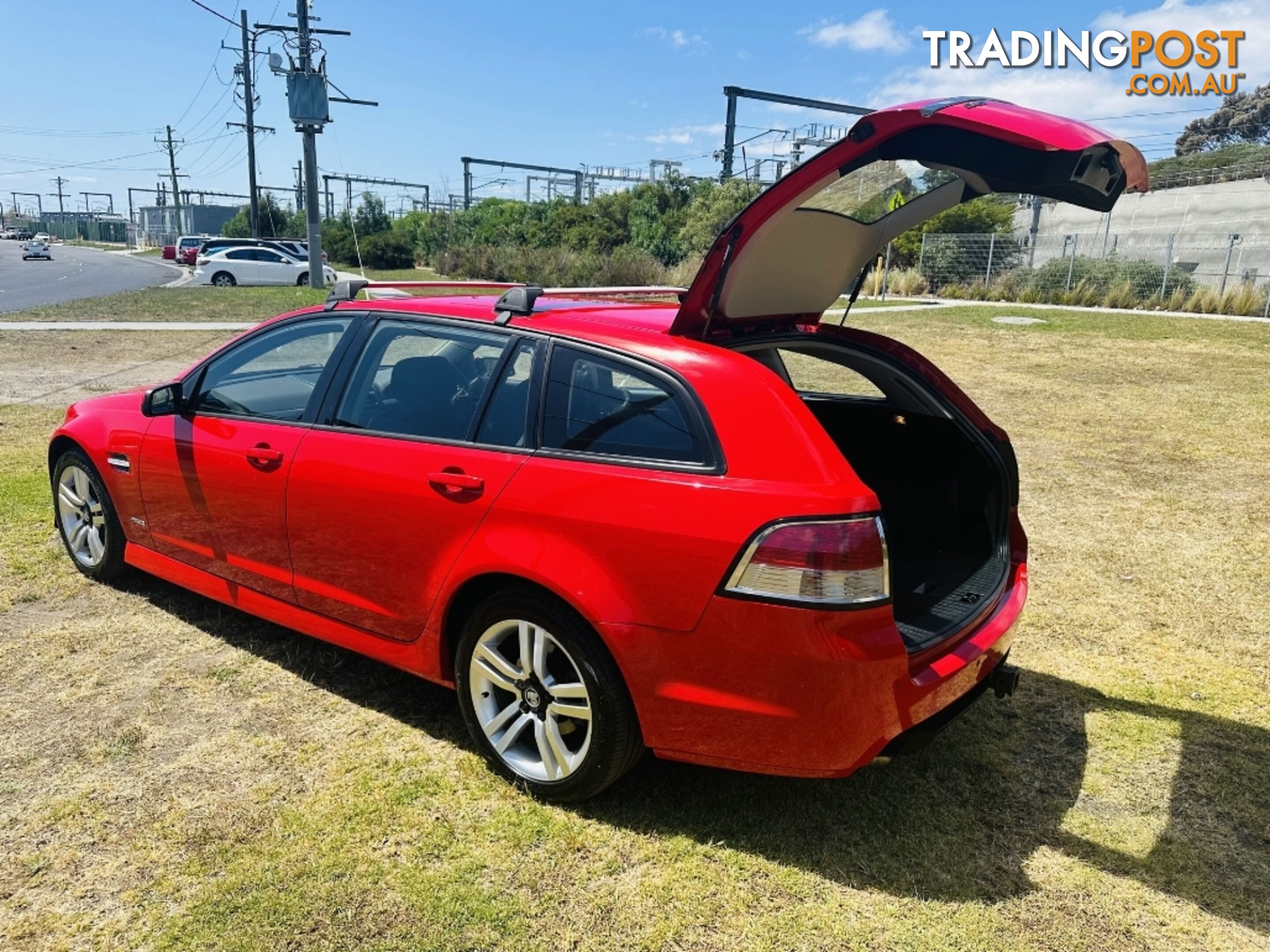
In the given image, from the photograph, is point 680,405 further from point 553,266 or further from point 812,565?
point 553,266

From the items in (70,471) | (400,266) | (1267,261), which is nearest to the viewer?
(70,471)

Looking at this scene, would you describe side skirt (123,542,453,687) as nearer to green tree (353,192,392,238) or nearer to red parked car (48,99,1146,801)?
red parked car (48,99,1146,801)

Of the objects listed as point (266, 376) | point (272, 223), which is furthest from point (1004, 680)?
point (272, 223)

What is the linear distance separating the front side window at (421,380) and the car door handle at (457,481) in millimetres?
151

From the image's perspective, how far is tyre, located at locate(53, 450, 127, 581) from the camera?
446 centimetres

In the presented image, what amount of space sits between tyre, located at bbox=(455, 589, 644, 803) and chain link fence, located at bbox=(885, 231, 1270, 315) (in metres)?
24.0

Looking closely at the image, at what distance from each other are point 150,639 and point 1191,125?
3899 inches

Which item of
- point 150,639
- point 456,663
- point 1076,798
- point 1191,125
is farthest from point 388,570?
point 1191,125

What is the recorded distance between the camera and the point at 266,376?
13.5ft

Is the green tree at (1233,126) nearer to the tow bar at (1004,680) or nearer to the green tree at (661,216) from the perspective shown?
the green tree at (661,216)

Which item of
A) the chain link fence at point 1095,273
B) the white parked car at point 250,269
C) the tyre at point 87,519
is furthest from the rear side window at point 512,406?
the white parked car at point 250,269

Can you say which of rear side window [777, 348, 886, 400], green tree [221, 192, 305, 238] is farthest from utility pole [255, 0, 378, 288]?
green tree [221, 192, 305, 238]

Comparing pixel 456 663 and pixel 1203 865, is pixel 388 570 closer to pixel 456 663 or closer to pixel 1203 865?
pixel 456 663

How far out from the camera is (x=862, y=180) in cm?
305
